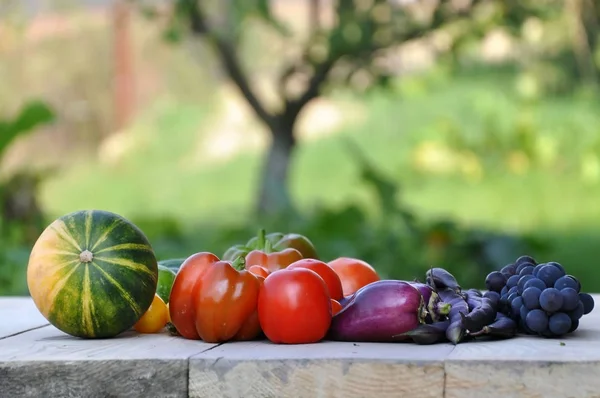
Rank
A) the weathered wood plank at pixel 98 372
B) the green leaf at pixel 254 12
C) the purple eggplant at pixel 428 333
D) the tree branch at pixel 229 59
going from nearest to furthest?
the weathered wood plank at pixel 98 372 < the purple eggplant at pixel 428 333 < the green leaf at pixel 254 12 < the tree branch at pixel 229 59

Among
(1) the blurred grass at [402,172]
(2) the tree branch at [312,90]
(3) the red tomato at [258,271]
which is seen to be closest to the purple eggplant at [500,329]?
(3) the red tomato at [258,271]

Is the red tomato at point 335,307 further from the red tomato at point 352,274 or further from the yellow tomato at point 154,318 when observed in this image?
the yellow tomato at point 154,318

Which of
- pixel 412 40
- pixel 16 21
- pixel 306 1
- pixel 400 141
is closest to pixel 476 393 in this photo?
pixel 412 40

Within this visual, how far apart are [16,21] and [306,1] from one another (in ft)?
10.1

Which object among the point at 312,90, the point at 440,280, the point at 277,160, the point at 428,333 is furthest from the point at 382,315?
the point at 277,160

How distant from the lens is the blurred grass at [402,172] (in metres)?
8.41

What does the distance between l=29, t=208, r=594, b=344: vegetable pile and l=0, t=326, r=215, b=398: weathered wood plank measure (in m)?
0.12

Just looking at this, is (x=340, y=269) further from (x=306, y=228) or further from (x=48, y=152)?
(x=48, y=152)

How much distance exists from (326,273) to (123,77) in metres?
8.31

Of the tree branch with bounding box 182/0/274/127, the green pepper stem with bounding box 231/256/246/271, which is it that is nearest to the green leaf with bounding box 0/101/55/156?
the tree branch with bounding box 182/0/274/127

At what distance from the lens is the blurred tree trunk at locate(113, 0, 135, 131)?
9.98 metres

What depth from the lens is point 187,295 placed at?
77.3 inches

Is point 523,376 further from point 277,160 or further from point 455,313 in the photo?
point 277,160

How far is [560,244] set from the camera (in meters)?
7.25
